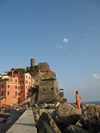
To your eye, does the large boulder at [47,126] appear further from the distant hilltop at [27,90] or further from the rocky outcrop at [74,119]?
the distant hilltop at [27,90]

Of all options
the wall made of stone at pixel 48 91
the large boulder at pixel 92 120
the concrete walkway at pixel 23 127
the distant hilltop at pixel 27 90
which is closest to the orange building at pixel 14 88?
the distant hilltop at pixel 27 90

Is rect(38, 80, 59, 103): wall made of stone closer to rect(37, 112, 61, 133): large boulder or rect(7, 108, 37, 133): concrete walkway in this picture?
rect(7, 108, 37, 133): concrete walkway

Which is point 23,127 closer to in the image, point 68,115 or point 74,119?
point 68,115

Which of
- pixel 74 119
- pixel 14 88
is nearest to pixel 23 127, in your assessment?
pixel 74 119

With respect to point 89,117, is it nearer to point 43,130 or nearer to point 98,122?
point 98,122

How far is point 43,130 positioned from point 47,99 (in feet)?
143

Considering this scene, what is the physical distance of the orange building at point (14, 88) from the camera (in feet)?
152

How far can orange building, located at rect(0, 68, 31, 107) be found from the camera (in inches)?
1830

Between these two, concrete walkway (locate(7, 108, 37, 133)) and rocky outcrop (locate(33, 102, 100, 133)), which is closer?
concrete walkway (locate(7, 108, 37, 133))

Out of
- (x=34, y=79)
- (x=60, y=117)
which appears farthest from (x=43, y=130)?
(x=34, y=79)

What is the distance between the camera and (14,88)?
49.8 meters

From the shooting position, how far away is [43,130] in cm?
789

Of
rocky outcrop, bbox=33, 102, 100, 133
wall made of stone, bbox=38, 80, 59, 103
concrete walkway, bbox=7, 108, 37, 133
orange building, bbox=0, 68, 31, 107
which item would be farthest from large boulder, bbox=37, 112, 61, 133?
wall made of stone, bbox=38, 80, 59, 103

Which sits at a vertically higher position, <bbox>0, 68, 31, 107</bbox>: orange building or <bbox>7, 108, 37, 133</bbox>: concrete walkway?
<bbox>0, 68, 31, 107</bbox>: orange building
